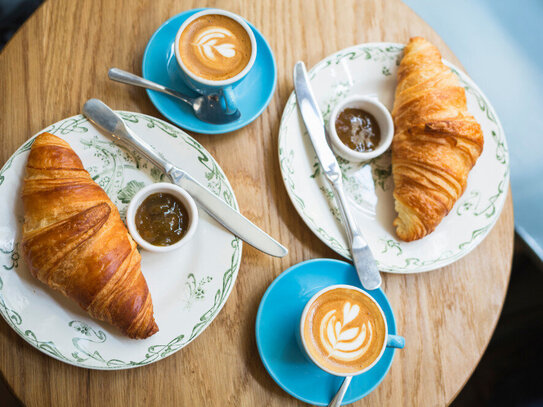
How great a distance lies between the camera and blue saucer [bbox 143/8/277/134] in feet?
4.63

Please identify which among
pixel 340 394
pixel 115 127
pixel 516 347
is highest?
pixel 115 127

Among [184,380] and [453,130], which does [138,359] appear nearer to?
[184,380]

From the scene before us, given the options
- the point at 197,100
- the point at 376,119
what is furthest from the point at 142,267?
the point at 376,119

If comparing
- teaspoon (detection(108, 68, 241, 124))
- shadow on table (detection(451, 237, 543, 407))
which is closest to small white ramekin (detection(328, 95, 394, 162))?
teaspoon (detection(108, 68, 241, 124))

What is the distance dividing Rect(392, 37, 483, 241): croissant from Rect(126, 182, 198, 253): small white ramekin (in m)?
0.69

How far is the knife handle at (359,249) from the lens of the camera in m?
1.37

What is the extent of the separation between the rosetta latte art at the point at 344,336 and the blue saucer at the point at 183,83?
0.67 metres

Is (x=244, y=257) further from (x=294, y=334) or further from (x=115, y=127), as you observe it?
(x=115, y=127)

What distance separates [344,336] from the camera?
1270 mm

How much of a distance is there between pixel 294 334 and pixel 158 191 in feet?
1.93

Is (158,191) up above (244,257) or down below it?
above

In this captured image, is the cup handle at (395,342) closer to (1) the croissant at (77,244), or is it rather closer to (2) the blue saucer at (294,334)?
(2) the blue saucer at (294,334)

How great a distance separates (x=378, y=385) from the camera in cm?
140

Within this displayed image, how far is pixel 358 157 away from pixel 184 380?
88 centimetres
